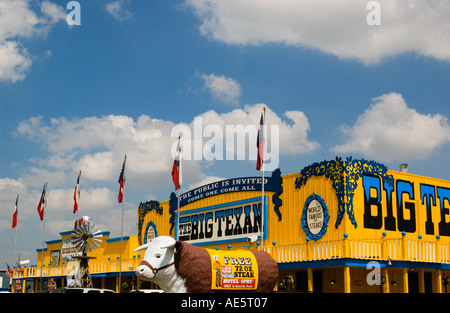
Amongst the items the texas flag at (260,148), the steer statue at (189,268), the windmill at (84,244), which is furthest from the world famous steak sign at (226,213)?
the steer statue at (189,268)

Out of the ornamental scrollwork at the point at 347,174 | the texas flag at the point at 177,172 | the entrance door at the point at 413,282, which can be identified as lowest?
the entrance door at the point at 413,282

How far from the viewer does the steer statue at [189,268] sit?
55.8ft

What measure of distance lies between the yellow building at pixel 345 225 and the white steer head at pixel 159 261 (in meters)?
7.65

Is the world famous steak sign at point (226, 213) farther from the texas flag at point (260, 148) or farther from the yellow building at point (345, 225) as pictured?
the texas flag at point (260, 148)

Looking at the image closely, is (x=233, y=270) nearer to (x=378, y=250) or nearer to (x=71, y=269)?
(x=378, y=250)

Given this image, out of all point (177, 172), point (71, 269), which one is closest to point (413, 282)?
point (177, 172)

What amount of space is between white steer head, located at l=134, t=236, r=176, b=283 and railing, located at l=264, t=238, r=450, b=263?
9.29m

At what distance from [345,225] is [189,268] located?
10.9 meters

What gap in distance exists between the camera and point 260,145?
92.2 ft

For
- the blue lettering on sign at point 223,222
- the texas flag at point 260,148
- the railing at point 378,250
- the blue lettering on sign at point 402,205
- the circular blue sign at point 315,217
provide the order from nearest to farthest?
1. the railing at point 378,250
2. the blue lettering on sign at point 402,205
3. the circular blue sign at point 315,217
4. the texas flag at point 260,148
5. the blue lettering on sign at point 223,222
